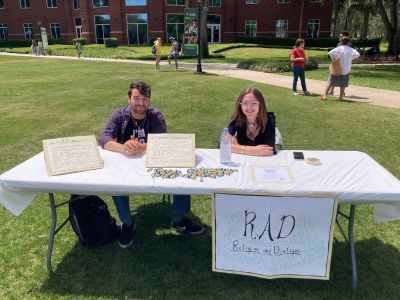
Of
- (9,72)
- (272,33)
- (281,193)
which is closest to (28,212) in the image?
(281,193)

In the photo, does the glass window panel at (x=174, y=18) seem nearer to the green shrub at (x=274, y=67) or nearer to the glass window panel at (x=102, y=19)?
the glass window panel at (x=102, y=19)

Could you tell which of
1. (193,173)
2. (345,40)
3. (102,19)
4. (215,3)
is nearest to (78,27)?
(102,19)

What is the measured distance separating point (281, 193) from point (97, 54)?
100 feet

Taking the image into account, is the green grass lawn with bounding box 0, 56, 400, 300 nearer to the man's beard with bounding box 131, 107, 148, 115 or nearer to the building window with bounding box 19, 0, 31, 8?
the man's beard with bounding box 131, 107, 148, 115

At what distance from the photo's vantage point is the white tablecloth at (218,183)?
2607 mm

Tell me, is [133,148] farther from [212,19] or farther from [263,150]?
[212,19]

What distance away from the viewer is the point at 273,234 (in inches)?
105

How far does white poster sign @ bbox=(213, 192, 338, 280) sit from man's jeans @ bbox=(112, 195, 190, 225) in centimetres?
96

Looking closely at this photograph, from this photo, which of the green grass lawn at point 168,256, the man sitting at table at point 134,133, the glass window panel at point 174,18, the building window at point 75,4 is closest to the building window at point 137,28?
the glass window panel at point 174,18

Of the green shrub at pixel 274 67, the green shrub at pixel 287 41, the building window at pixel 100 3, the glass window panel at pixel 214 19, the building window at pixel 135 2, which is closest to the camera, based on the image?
the green shrub at pixel 274 67

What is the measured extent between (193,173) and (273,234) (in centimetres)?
77

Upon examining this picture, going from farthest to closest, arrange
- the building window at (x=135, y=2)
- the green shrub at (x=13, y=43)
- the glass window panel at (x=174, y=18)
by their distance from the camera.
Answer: the green shrub at (x=13, y=43) → the glass window panel at (x=174, y=18) → the building window at (x=135, y=2)

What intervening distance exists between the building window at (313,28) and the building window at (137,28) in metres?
18.7

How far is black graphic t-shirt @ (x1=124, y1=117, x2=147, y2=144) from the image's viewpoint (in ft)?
12.3
